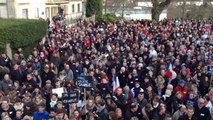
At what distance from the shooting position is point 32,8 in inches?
1320

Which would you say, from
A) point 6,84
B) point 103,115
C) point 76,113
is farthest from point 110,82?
point 76,113

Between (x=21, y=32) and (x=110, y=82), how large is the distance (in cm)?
854

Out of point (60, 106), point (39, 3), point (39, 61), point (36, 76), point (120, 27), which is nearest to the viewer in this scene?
point (60, 106)

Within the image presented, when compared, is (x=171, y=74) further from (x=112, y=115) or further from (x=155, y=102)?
(x=112, y=115)

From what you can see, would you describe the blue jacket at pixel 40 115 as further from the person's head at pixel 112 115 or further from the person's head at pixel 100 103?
the person's head at pixel 112 115

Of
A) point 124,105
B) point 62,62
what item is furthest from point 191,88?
point 62,62

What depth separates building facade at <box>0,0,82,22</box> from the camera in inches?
1193

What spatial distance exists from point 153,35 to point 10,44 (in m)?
9.11

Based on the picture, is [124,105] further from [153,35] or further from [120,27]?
[120,27]

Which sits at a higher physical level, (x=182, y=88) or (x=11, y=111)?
(x=182, y=88)

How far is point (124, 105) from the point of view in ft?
34.2

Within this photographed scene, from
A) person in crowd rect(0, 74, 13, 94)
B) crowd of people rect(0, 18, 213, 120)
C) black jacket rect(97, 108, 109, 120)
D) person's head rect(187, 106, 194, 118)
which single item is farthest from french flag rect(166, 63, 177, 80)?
person in crowd rect(0, 74, 13, 94)

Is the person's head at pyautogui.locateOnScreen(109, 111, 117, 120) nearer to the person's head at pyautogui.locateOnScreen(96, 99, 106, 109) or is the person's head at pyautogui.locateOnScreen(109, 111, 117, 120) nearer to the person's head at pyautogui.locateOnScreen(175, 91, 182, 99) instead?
the person's head at pyautogui.locateOnScreen(96, 99, 106, 109)

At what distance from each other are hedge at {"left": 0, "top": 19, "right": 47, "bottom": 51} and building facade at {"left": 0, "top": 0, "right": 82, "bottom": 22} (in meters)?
8.28
